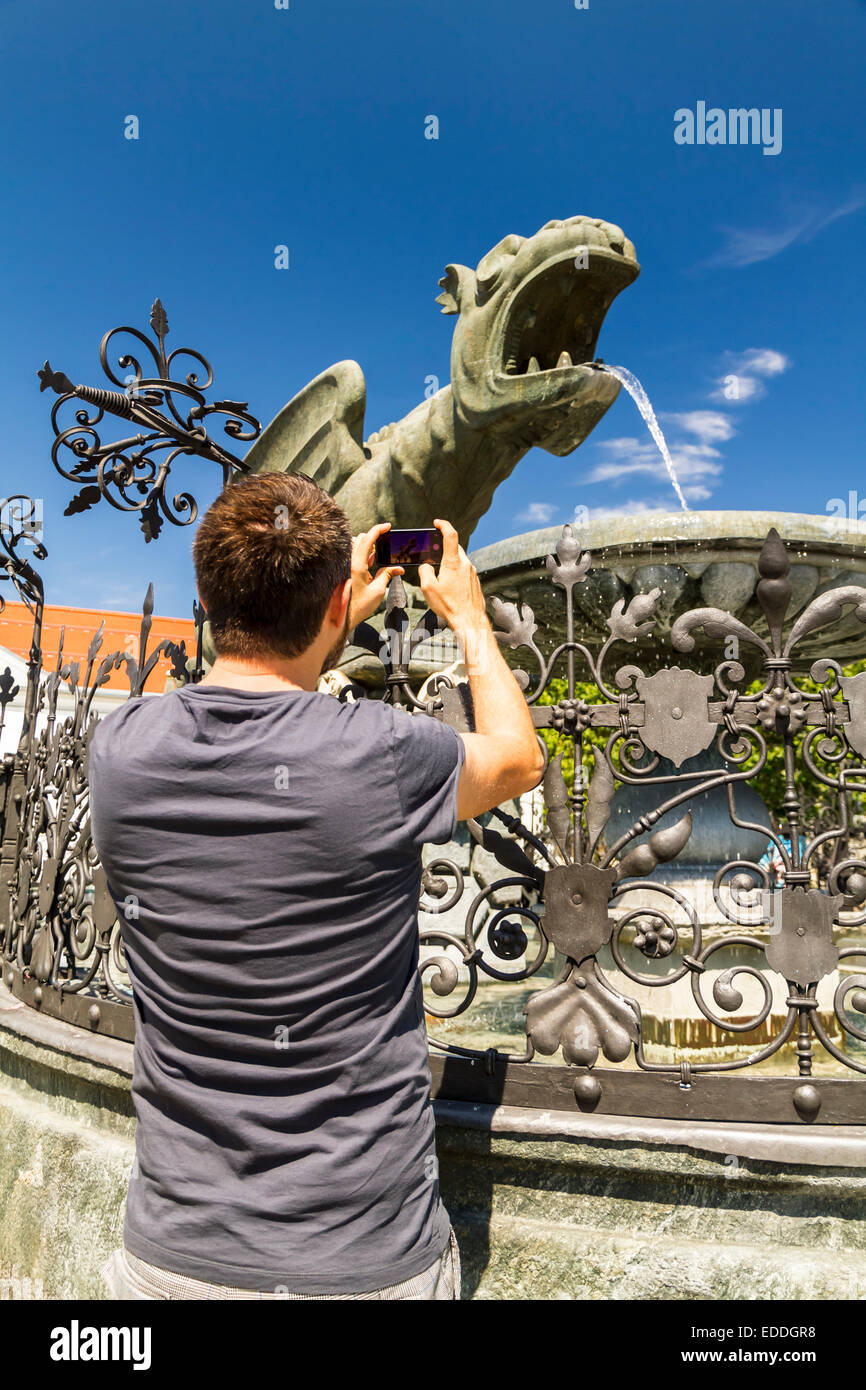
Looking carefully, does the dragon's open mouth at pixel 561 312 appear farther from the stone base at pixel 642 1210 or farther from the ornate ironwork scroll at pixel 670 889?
the stone base at pixel 642 1210

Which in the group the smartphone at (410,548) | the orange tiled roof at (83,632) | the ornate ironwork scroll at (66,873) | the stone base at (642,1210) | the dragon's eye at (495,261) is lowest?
the stone base at (642,1210)

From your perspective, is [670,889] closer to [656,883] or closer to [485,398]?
[656,883]

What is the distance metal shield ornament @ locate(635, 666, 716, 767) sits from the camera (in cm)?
229

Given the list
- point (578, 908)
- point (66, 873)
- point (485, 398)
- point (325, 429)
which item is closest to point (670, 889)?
point (578, 908)

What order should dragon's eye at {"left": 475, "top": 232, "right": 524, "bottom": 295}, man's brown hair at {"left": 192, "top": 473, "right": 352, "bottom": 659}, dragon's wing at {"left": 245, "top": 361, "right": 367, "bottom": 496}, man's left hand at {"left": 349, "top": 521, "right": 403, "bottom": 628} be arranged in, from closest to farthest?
man's brown hair at {"left": 192, "top": 473, "right": 352, "bottom": 659} < man's left hand at {"left": 349, "top": 521, "right": 403, "bottom": 628} < dragon's eye at {"left": 475, "top": 232, "right": 524, "bottom": 295} < dragon's wing at {"left": 245, "top": 361, "right": 367, "bottom": 496}

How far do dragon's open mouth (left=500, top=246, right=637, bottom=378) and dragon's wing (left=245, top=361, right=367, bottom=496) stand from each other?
3.94ft

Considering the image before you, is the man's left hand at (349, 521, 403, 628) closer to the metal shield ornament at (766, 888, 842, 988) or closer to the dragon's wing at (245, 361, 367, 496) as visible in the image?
the metal shield ornament at (766, 888, 842, 988)

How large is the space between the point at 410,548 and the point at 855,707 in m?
1.20

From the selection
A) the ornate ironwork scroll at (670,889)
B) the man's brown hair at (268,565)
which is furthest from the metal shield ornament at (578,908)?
the man's brown hair at (268,565)

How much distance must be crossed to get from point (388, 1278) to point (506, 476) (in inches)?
195

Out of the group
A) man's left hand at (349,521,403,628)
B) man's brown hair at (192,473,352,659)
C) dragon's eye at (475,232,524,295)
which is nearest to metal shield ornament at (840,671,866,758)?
man's left hand at (349,521,403,628)

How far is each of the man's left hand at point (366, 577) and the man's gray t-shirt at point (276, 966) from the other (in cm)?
56

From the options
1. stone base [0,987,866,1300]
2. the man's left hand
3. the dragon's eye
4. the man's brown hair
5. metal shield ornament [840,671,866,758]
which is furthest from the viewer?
the dragon's eye

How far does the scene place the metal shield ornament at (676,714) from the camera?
2295 millimetres
